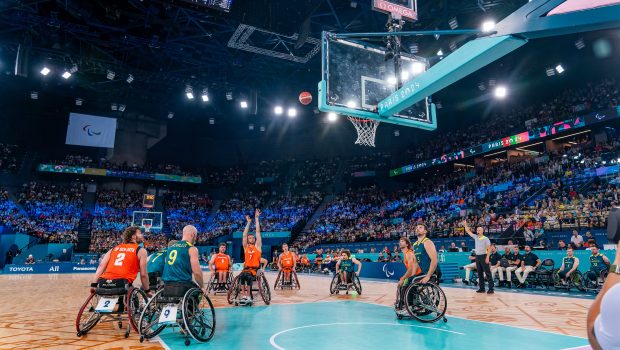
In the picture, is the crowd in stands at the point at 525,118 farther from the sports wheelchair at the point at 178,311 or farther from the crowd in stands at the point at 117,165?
the sports wheelchair at the point at 178,311

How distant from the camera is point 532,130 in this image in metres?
24.3

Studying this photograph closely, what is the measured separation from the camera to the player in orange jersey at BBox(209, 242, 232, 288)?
10.9 meters

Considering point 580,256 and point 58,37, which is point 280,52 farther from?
point 580,256

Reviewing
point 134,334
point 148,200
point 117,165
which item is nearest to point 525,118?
point 134,334

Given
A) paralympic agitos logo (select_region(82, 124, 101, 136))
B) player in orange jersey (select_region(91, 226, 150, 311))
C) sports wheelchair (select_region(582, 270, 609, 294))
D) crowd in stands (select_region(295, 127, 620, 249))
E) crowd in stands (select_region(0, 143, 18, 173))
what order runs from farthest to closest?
crowd in stands (select_region(0, 143, 18, 173)) < paralympic agitos logo (select_region(82, 124, 101, 136)) < crowd in stands (select_region(295, 127, 620, 249)) < sports wheelchair (select_region(582, 270, 609, 294)) < player in orange jersey (select_region(91, 226, 150, 311))

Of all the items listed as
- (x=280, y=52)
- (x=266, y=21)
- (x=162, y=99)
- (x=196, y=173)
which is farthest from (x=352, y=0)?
(x=196, y=173)

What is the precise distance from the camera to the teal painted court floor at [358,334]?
5.09m

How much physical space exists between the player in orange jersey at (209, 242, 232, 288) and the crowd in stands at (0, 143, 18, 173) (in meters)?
30.9

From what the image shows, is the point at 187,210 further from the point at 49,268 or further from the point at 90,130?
the point at 49,268

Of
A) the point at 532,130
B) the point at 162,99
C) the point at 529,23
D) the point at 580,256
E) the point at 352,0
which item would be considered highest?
the point at 162,99

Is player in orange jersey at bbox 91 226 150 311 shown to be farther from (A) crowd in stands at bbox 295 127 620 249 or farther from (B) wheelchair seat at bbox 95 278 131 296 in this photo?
(A) crowd in stands at bbox 295 127 620 249

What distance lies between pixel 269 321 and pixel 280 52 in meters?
16.1

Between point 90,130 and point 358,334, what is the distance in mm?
32514

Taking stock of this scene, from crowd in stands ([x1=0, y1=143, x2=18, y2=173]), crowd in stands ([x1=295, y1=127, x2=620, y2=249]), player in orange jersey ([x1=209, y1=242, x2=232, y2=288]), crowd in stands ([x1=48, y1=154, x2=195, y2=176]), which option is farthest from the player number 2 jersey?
crowd in stands ([x1=0, y1=143, x2=18, y2=173])
